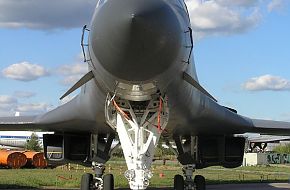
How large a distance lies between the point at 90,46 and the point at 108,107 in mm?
1613

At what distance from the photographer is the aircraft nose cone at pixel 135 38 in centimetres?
610

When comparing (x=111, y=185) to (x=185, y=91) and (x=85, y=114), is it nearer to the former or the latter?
(x=85, y=114)

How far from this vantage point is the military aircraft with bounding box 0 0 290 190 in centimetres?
630

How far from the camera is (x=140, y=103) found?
8.09 m

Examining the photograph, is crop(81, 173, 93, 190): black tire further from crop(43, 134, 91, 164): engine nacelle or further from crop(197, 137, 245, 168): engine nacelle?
crop(197, 137, 245, 168): engine nacelle

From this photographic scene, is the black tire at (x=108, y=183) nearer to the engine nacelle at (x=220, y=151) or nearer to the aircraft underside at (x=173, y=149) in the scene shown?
the aircraft underside at (x=173, y=149)

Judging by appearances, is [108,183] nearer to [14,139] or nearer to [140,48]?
[140,48]

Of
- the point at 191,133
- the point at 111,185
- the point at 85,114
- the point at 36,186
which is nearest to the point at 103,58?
the point at 85,114

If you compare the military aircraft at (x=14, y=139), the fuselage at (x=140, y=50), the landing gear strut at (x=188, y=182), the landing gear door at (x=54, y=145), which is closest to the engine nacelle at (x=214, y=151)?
the landing gear strut at (x=188, y=182)

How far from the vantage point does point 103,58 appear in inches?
264

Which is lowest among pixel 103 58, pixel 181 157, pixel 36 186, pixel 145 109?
pixel 36 186

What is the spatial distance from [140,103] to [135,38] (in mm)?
2066

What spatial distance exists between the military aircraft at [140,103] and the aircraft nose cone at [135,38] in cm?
1

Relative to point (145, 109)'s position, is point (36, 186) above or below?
below
